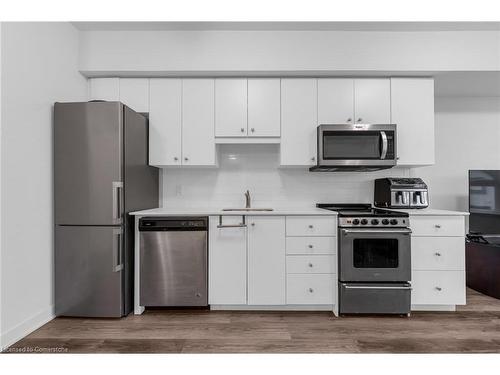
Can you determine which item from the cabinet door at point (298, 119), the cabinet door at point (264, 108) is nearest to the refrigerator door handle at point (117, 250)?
the cabinet door at point (264, 108)

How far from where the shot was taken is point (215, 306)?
2.89 m

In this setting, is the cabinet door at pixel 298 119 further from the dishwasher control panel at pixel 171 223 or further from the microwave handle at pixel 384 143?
the dishwasher control panel at pixel 171 223

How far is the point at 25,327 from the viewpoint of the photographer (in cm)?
235

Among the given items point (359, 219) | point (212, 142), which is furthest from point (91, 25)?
point (359, 219)

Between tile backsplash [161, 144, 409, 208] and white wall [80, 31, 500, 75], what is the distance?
0.94 meters

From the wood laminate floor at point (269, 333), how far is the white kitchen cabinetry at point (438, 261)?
15 centimetres

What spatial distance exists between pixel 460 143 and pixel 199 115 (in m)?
3.17

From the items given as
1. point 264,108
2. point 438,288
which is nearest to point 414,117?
point 264,108

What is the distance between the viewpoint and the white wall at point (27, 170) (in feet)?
7.21

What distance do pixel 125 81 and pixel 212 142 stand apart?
1.07 m

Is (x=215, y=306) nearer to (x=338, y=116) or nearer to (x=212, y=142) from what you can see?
(x=212, y=142)

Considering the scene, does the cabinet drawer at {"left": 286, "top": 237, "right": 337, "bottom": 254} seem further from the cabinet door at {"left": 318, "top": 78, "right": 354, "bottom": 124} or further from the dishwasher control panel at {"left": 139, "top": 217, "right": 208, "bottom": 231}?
the cabinet door at {"left": 318, "top": 78, "right": 354, "bottom": 124}

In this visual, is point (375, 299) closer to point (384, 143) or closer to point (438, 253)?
point (438, 253)

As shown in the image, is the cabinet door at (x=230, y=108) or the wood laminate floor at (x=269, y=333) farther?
the cabinet door at (x=230, y=108)
